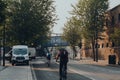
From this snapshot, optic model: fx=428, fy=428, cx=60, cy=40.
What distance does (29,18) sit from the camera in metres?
69.6

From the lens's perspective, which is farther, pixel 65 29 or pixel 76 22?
pixel 65 29

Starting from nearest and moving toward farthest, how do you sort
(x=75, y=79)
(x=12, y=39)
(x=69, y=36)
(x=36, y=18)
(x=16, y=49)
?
(x=75, y=79) → (x=16, y=49) → (x=36, y=18) → (x=12, y=39) → (x=69, y=36)

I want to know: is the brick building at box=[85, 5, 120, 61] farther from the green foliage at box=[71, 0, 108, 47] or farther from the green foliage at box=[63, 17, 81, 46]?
the green foliage at box=[63, 17, 81, 46]

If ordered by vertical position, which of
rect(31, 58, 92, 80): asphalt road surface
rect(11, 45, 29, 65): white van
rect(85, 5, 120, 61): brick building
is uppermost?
rect(85, 5, 120, 61): brick building

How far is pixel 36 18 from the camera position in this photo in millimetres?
69375

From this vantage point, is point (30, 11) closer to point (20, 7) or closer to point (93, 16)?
point (20, 7)

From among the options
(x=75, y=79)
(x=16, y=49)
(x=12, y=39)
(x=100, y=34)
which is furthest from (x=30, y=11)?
(x=75, y=79)

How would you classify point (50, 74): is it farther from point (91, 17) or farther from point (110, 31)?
point (110, 31)

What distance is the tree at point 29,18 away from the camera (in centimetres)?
6956

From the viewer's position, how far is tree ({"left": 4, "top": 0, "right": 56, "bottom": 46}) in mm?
69562

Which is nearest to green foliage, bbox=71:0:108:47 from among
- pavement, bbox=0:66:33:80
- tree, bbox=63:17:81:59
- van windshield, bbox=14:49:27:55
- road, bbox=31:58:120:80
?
Result: van windshield, bbox=14:49:27:55

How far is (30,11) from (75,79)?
45.7m

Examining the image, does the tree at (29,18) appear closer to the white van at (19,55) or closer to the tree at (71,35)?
the white van at (19,55)

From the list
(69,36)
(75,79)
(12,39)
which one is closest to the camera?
(75,79)
